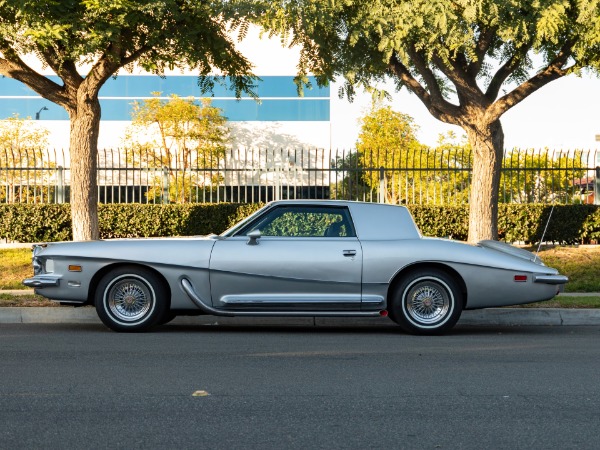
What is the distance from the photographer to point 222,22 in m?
16.6

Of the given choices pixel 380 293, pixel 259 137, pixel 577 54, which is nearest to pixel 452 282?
pixel 380 293

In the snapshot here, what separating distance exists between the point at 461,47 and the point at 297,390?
1028 centimetres

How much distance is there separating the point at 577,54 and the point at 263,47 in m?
30.2

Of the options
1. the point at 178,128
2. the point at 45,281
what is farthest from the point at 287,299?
the point at 178,128

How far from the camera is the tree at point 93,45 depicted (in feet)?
48.5

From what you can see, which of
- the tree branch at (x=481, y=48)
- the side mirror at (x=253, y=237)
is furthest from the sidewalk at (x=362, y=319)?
the tree branch at (x=481, y=48)

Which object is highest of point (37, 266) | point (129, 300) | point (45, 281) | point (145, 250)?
point (145, 250)

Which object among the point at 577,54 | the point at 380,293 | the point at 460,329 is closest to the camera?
the point at 380,293

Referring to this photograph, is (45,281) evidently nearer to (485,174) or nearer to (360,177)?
(485,174)

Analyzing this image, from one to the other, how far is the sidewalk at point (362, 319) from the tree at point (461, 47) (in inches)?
188

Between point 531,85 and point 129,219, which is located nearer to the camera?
point 531,85

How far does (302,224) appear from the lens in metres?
10.4

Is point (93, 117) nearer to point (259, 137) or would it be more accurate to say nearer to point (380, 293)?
point (380, 293)

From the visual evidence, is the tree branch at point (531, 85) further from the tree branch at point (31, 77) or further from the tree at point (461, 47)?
the tree branch at point (31, 77)
